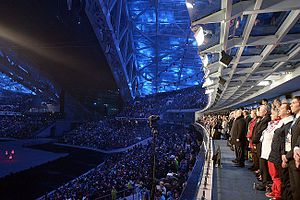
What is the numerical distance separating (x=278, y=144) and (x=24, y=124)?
143ft

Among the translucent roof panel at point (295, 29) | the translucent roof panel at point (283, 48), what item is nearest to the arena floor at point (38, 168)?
the translucent roof panel at point (283, 48)

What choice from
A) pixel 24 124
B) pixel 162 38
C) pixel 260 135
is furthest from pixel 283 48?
pixel 24 124

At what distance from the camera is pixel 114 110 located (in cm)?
4772

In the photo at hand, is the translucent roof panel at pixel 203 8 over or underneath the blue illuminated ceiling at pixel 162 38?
underneath

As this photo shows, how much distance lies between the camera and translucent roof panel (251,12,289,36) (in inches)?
153

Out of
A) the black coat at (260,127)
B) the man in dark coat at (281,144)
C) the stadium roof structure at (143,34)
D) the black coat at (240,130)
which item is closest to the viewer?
the man in dark coat at (281,144)

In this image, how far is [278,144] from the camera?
377cm

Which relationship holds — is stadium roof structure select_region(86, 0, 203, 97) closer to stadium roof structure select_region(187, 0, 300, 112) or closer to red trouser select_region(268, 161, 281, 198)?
stadium roof structure select_region(187, 0, 300, 112)

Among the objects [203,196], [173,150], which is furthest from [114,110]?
[203,196]

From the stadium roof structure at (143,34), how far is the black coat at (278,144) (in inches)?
618

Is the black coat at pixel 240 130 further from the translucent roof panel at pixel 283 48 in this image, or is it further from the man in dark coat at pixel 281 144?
the man in dark coat at pixel 281 144

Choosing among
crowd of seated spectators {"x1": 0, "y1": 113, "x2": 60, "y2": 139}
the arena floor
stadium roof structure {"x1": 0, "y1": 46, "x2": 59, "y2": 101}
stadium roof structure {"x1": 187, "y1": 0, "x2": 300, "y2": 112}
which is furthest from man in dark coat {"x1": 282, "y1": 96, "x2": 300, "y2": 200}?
crowd of seated spectators {"x1": 0, "y1": 113, "x2": 60, "y2": 139}

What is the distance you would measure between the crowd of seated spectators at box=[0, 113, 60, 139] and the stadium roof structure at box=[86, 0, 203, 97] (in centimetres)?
1340

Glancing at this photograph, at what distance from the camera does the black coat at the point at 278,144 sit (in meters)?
3.69
